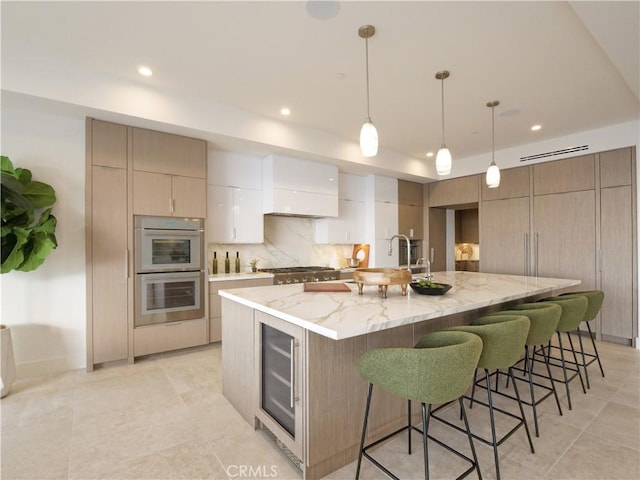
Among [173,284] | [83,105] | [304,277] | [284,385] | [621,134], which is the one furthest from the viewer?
[304,277]

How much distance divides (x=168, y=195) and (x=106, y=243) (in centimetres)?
74

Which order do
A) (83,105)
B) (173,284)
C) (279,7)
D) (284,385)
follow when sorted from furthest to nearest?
(173,284) → (83,105) → (279,7) → (284,385)

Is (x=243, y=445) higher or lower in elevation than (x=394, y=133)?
lower

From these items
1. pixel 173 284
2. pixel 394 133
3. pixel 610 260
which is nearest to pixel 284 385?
pixel 173 284

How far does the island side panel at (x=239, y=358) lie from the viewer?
2156mm

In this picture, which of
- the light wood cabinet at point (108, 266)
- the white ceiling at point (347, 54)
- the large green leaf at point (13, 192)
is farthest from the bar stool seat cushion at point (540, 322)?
the large green leaf at point (13, 192)

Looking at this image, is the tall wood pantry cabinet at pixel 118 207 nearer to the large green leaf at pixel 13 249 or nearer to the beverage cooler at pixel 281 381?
the large green leaf at pixel 13 249

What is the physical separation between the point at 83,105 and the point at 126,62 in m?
0.53

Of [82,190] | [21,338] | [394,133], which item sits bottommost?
[21,338]

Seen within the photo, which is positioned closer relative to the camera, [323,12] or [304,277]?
[323,12]

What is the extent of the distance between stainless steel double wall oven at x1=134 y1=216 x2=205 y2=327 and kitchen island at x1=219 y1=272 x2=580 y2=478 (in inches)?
56.3

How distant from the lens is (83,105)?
2.81 meters

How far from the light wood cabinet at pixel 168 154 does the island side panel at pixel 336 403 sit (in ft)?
8.84

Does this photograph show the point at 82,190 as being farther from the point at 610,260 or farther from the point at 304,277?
the point at 610,260
